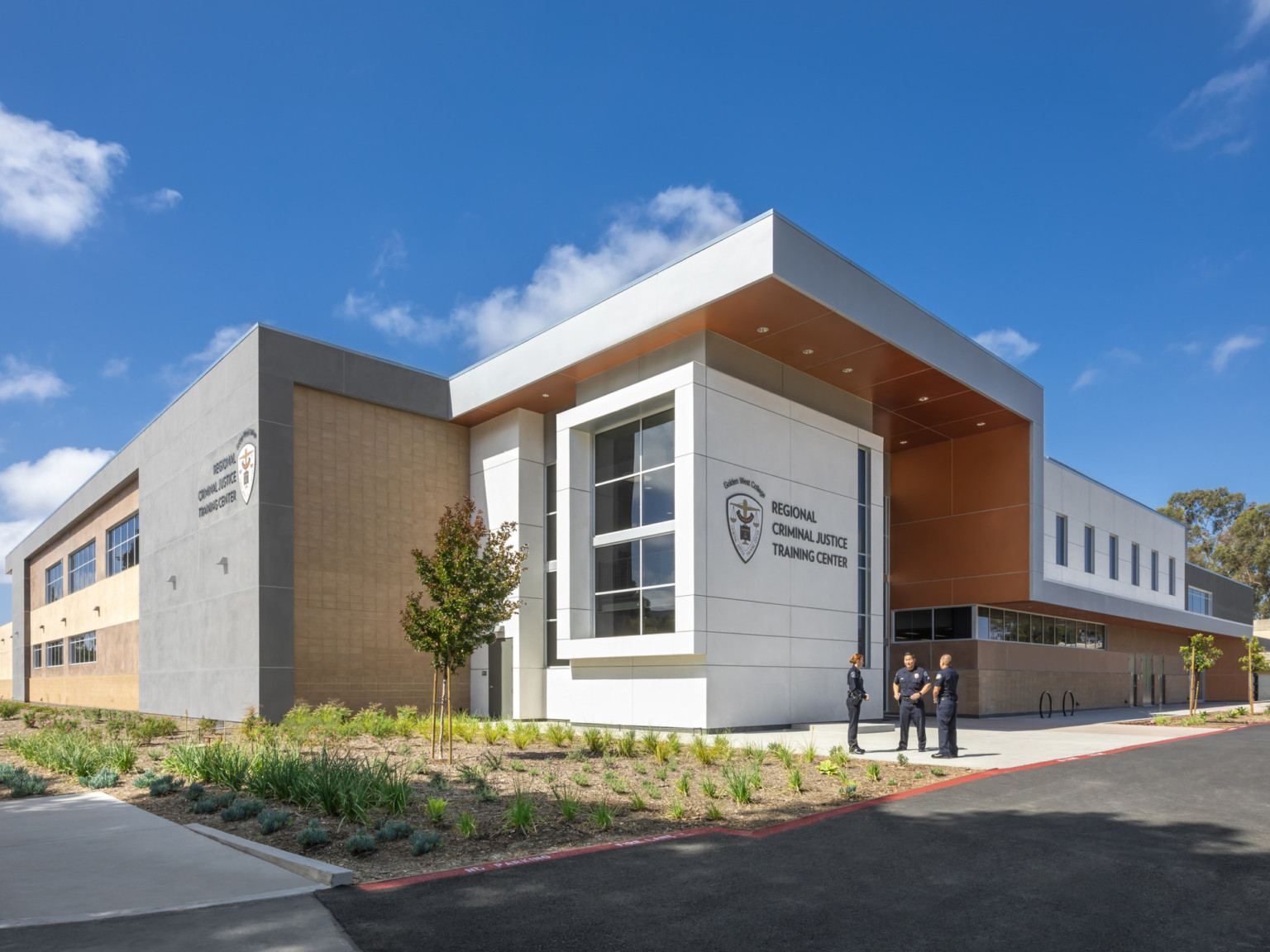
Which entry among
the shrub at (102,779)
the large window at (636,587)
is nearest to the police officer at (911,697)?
the large window at (636,587)

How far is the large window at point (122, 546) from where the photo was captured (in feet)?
111

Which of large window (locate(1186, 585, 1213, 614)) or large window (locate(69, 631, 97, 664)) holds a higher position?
large window (locate(1186, 585, 1213, 614))

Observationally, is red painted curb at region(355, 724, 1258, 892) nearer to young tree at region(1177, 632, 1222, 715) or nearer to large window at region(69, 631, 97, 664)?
young tree at region(1177, 632, 1222, 715)

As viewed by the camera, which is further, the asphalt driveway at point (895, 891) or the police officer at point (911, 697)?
the police officer at point (911, 697)

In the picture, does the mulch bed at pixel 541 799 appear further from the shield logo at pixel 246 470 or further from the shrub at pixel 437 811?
the shield logo at pixel 246 470

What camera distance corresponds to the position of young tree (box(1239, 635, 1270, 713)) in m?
30.3

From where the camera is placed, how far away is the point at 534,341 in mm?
23844

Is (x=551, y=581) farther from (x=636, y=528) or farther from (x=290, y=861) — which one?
(x=290, y=861)

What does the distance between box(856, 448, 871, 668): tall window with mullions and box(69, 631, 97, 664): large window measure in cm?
3143

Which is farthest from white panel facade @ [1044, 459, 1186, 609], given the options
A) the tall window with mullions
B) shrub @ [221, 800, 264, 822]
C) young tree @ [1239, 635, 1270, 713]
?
shrub @ [221, 800, 264, 822]

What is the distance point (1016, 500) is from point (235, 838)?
23.9 metres

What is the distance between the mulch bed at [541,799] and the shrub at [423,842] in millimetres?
68

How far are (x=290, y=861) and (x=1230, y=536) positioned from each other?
306ft

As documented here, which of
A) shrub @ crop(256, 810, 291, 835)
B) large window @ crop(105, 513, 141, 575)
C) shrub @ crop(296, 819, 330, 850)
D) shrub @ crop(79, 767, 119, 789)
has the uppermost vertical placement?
large window @ crop(105, 513, 141, 575)
